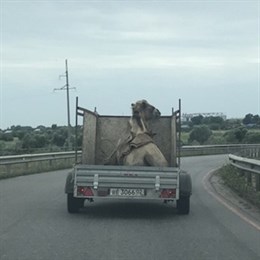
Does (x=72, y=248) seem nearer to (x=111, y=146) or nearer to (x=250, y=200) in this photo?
(x=111, y=146)

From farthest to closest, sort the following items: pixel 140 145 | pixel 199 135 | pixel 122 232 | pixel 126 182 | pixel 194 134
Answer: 1. pixel 194 134
2. pixel 199 135
3. pixel 140 145
4. pixel 126 182
5. pixel 122 232

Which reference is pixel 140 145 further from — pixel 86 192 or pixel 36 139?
pixel 36 139

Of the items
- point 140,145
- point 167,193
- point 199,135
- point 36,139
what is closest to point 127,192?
point 167,193

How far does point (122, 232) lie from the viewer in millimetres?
11523

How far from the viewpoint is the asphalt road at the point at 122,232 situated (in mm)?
9445

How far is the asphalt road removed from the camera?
9445 mm

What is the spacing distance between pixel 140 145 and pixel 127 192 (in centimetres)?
163

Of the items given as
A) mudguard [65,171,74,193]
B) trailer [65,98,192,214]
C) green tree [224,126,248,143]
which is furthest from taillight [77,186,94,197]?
green tree [224,126,248,143]

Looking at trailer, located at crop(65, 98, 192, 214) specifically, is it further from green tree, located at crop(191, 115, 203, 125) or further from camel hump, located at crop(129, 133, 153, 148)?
green tree, located at crop(191, 115, 203, 125)

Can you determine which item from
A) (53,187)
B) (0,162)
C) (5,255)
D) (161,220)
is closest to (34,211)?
(161,220)

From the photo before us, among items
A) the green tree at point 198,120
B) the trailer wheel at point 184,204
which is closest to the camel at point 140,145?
the trailer wheel at point 184,204

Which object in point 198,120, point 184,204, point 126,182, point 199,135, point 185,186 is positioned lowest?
point 184,204

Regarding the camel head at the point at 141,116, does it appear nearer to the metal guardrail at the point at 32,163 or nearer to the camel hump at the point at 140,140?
the camel hump at the point at 140,140

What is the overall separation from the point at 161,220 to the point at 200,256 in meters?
4.23
